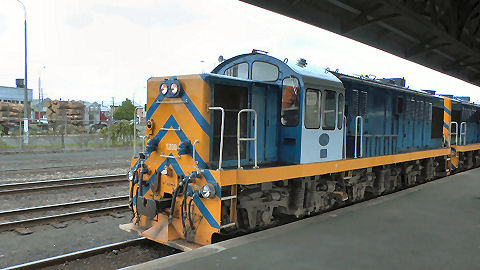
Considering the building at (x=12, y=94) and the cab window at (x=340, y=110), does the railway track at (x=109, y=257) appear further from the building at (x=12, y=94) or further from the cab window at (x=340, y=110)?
the building at (x=12, y=94)

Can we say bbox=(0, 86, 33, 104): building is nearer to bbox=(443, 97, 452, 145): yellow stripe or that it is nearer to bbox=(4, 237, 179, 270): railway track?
bbox=(443, 97, 452, 145): yellow stripe

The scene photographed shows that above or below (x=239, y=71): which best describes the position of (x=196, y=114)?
below

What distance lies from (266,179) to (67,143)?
1819cm

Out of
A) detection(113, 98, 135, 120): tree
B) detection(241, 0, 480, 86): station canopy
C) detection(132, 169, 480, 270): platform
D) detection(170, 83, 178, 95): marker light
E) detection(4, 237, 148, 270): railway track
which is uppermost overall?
detection(241, 0, 480, 86): station canopy

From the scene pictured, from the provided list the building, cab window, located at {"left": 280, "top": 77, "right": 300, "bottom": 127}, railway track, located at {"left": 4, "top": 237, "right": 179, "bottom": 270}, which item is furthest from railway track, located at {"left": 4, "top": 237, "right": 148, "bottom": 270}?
the building

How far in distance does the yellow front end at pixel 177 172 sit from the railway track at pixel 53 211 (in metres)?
2.07

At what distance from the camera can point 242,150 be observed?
5852 mm

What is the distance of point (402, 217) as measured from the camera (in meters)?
6.39

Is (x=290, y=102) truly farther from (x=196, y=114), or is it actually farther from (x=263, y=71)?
(x=196, y=114)

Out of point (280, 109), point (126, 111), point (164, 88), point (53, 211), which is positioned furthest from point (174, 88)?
point (126, 111)

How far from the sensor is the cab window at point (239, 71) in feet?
20.9

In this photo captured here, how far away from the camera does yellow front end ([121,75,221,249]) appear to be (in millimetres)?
5031

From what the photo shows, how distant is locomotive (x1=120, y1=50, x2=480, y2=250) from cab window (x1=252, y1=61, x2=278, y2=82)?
0.02m

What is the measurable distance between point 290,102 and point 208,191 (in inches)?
85.7
